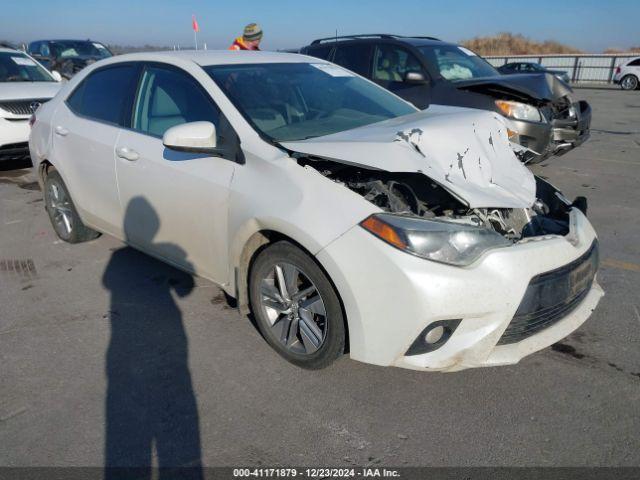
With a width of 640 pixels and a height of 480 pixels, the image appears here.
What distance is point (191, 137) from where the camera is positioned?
2.87 meters

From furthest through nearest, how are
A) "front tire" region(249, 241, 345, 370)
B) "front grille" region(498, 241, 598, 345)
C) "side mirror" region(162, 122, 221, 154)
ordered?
"side mirror" region(162, 122, 221, 154) → "front tire" region(249, 241, 345, 370) → "front grille" region(498, 241, 598, 345)

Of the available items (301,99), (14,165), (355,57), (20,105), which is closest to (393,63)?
(355,57)

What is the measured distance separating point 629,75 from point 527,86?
20836 mm

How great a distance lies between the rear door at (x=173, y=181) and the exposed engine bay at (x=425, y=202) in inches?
25.2

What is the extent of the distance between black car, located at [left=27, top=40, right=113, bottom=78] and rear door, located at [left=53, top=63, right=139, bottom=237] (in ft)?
41.5

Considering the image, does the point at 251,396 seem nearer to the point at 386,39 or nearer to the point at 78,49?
the point at 386,39

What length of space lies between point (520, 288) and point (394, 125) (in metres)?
1.31

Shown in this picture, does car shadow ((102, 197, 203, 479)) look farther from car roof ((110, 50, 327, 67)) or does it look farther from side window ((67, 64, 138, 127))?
car roof ((110, 50, 327, 67))

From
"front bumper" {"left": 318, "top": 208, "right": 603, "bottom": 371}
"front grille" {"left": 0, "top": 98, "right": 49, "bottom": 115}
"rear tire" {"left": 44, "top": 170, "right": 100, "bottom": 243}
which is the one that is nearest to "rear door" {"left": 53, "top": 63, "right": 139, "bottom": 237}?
"rear tire" {"left": 44, "top": 170, "right": 100, "bottom": 243}

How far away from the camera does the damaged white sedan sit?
2.38m

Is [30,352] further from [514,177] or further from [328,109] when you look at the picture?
[514,177]

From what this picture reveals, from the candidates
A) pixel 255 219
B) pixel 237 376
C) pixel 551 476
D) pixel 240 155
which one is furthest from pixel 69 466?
pixel 551 476

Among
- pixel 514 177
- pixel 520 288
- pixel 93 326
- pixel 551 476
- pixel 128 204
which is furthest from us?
pixel 128 204

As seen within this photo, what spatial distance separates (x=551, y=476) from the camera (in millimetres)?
2164
